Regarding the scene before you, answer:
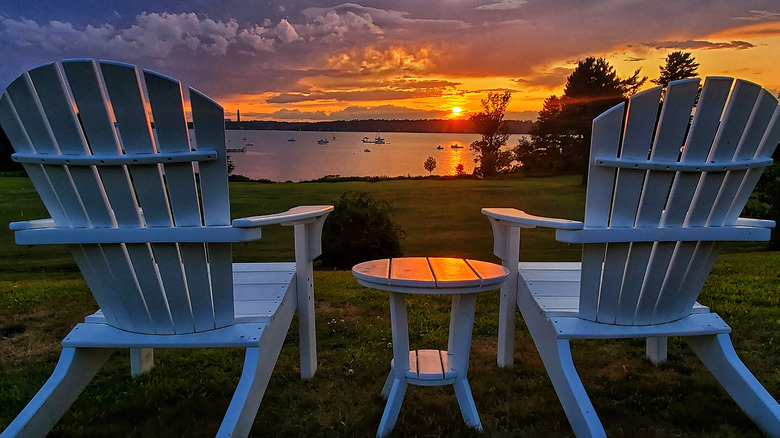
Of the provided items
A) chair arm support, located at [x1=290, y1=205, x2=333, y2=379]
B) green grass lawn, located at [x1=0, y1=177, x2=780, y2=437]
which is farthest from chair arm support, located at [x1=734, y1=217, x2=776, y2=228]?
chair arm support, located at [x1=290, y1=205, x2=333, y2=379]

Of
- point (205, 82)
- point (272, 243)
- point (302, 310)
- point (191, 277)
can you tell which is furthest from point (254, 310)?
point (205, 82)

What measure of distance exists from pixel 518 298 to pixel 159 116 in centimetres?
182

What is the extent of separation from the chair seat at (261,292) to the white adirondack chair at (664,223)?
1.13m

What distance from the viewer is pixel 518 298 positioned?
2.39 metres

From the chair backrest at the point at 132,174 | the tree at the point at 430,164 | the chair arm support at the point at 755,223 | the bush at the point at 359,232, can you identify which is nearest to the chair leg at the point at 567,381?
the chair arm support at the point at 755,223

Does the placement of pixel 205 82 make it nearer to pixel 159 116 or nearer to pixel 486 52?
pixel 486 52

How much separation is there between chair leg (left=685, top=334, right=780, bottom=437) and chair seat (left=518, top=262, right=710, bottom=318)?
0.51ft

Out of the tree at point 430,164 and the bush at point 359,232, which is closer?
the bush at point 359,232

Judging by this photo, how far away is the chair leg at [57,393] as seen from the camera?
1.65 metres

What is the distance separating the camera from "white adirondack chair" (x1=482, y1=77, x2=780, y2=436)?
5.37 feet

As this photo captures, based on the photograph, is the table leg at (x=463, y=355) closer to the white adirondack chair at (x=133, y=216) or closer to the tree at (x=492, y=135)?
the white adirondack chair at (x=133, y=216)

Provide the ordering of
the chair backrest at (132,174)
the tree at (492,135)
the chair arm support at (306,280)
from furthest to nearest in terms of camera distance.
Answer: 1. the tree at (492,135)
2. the chair arm support at (306,280)
3. the chair backrest at (132,174)

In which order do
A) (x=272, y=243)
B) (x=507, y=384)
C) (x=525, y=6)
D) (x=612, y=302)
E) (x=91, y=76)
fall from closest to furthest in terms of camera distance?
(x=91, y=76), (x=612, y=302), (x=507, y=384), (x=525, y=6), (x=272, y=243)

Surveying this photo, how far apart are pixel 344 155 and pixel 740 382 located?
17.5 ft
